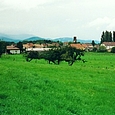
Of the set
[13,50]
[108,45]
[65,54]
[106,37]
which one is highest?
[106,37]

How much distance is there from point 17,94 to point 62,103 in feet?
7.79

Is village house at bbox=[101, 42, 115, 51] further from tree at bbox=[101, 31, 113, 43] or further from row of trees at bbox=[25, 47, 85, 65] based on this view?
row of trees at bbox=[25, 47, 85, 65]

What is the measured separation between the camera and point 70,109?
14.3 m

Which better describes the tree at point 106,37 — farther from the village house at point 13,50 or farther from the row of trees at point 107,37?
the village house at point 13,50

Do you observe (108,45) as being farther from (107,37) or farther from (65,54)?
(65,54)

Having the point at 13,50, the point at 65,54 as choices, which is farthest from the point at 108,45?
the point at 65,54

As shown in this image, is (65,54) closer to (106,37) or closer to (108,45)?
(108,45)

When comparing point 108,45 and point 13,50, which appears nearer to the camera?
point 13,50

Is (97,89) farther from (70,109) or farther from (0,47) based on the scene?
(0,47)

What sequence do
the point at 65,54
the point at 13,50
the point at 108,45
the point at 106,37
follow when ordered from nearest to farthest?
the point at 65,54 < the point at 13,50 < the point at 108,45 < the point at 106,37

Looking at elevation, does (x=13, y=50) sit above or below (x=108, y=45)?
below

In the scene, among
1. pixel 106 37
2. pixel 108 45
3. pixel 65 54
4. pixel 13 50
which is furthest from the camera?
pixel 106 37

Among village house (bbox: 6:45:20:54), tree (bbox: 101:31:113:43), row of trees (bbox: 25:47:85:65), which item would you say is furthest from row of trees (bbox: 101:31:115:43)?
row of trees (bbox: 25:47:85:65)

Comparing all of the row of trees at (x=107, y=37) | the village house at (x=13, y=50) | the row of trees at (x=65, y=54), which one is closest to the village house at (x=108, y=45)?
the row of trees at (x=107, y=37)
